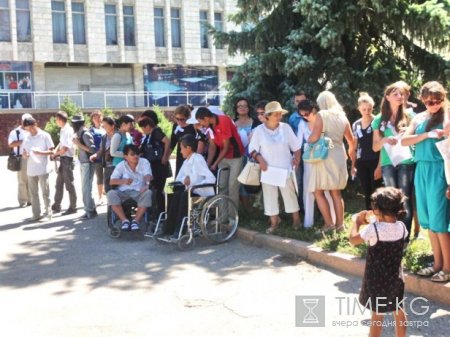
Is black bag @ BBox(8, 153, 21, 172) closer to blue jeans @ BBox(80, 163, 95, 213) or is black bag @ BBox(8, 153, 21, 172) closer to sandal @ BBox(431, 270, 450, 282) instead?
blue jeans @ BBox(80, 163, 95, 213)

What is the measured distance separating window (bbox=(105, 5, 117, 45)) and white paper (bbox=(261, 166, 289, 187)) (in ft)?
112

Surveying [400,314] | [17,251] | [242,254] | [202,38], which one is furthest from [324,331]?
[202,38]

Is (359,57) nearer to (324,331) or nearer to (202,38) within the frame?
(324,331)

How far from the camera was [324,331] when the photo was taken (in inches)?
181

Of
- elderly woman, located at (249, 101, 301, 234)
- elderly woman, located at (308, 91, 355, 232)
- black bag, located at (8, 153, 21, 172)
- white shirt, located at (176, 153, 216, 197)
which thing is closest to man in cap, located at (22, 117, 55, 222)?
black bag, located at (8, 153, 21, 172)

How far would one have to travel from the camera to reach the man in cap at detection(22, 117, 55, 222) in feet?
32.3

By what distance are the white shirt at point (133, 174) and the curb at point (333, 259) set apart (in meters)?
1.66

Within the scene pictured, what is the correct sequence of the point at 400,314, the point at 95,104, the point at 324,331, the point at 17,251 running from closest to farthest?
1. the point at 400,314
2. the point at 324,331
3. the point at 17,251
4. the point at 95,104

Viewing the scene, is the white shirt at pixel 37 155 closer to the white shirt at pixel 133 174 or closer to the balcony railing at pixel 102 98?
the white shirt at pixel 133 174

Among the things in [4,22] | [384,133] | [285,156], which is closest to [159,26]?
[4,22]

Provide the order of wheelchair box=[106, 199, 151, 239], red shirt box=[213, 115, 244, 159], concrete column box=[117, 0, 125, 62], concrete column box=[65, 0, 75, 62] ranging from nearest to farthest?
red shirt box=[213, 115, 244, 159] → wheelchair box=[106, 199, 151, 239] → concrete column box=[65, 0, 75, 62] → concrete column box=[117, 0, 125, 62]

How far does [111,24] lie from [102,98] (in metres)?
6.82

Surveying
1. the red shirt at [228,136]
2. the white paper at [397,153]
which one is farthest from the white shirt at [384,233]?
the red shirt at [228,136]

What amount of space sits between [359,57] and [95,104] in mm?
27209
